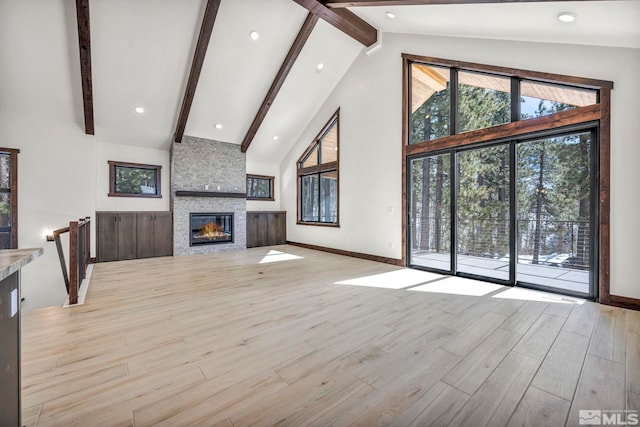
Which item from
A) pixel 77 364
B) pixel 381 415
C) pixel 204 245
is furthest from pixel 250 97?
pixel 381 415

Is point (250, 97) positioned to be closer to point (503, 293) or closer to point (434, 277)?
point (434, 277)

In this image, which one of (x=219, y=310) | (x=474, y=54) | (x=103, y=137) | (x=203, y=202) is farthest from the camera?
(x=203, y=202)

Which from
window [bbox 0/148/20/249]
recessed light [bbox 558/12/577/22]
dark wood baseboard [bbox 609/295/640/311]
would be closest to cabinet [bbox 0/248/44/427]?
recessed light [bbox 558/12/577/22]

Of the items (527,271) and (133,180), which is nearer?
(527,271)

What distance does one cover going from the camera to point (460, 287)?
12.8ft

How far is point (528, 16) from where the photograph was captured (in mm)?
3166

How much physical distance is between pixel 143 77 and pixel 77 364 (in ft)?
17.0

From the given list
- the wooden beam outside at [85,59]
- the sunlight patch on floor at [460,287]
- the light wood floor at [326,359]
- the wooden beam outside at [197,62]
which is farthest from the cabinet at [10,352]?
the wooden beam outside at [197,62]

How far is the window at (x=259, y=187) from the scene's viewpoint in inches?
334

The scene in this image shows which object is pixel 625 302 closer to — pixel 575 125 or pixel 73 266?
pixel 575 125

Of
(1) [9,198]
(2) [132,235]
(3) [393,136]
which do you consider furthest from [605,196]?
(1) [9,198]

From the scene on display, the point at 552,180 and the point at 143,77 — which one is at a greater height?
the point at 143,77

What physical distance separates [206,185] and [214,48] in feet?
10.6

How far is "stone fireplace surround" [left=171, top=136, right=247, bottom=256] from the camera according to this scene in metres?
6.76
